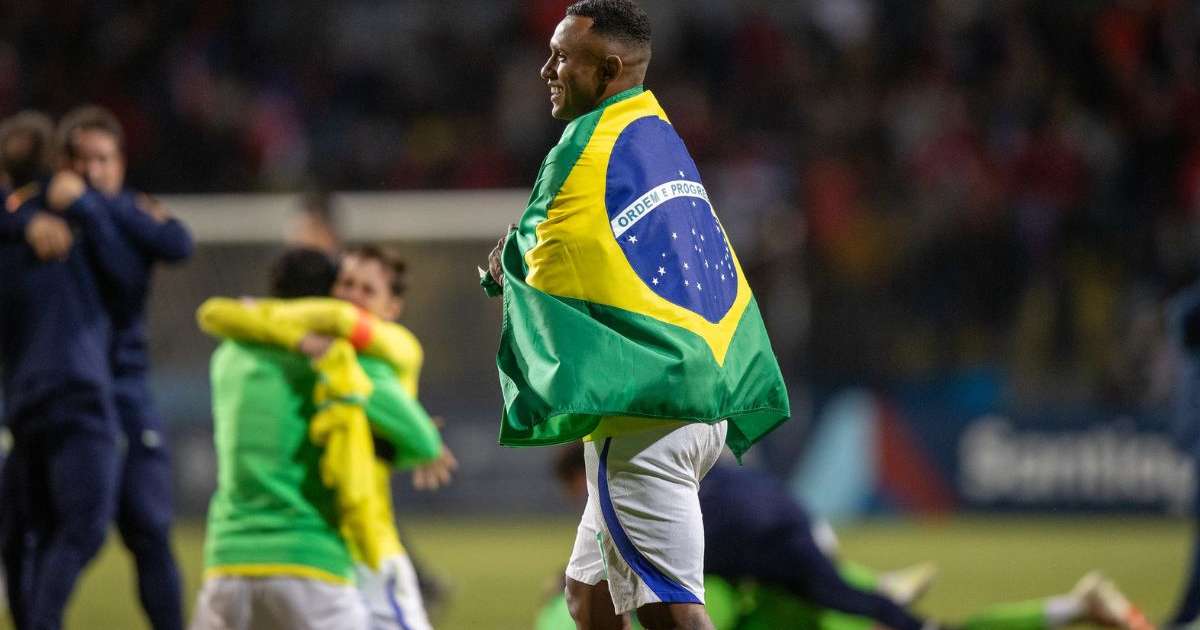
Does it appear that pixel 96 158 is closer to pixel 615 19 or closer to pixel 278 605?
pixel 278 605

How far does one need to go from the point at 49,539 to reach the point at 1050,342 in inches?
396

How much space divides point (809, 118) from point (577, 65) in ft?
42.2

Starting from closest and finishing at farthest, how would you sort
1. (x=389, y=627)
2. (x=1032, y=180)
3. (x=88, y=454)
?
(x=389, y=627), (x=88, y=454), (x=1032, y=180)

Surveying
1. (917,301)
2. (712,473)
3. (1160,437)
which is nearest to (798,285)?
(917,301)

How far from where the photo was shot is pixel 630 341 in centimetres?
379

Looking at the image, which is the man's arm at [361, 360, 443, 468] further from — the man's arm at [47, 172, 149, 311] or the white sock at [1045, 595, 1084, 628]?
the white sock at [1045, 595, 1084, 628]

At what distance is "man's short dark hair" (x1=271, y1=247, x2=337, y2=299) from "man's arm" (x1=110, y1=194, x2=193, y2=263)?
0.77 metres

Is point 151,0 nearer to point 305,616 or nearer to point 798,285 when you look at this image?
point 798,285

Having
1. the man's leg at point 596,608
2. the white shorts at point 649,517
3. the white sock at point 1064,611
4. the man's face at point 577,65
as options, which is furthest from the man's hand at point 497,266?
the white sock at point 1064,611

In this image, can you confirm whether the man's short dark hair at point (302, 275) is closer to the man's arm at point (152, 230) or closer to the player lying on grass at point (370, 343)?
the player lying on grass at point (370, 343)

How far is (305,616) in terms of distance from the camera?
4.82 meters

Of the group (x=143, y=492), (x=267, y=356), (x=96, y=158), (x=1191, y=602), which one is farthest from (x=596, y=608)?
(x=1191, y=602)

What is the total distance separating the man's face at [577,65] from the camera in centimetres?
405

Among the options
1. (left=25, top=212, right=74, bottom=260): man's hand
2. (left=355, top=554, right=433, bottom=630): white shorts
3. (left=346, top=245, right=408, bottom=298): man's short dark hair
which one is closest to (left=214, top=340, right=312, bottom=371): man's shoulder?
(left=355, top=554, right=433, bottom=630): white shorts
